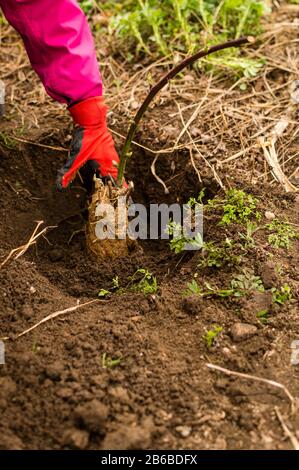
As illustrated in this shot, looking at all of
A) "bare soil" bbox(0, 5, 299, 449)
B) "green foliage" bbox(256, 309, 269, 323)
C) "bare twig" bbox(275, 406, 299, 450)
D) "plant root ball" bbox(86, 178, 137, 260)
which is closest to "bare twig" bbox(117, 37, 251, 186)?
"plant root ball" bbox(86, 178, 137, 260)

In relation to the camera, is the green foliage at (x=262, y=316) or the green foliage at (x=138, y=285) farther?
the green foliage at (x=138, y=285)

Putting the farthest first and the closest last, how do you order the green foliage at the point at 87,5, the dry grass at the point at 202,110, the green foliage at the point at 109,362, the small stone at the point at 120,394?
the green foliage at the point at 87,5 → the dry grass at the point at 202,110 → the green foliage at the point at 109,362 → the small stone at the point at 120,394

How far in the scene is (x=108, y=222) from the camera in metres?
2.60

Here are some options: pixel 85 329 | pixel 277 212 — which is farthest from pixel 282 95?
pixel 85 329

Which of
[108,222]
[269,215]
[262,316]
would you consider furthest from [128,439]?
[269,215]

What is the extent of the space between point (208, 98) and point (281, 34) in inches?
29.7

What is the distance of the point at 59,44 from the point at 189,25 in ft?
4.25

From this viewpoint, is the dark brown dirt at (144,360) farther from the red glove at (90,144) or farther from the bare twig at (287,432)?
the red glove at (90,144)

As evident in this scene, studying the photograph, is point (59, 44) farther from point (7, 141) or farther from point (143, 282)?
point (143, 282)

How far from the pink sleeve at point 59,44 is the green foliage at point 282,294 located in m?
1.19

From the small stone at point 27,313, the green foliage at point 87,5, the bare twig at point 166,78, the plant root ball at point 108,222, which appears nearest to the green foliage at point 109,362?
the small stone at point 27,313

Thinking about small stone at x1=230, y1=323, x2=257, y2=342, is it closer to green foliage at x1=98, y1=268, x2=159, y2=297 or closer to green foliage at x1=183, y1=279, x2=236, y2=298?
green foliage at x1=183, y1=279, x2=236, y2=298

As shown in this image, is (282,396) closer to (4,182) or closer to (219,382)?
(219,382)

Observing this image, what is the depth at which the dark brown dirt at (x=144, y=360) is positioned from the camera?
5.95 feet
